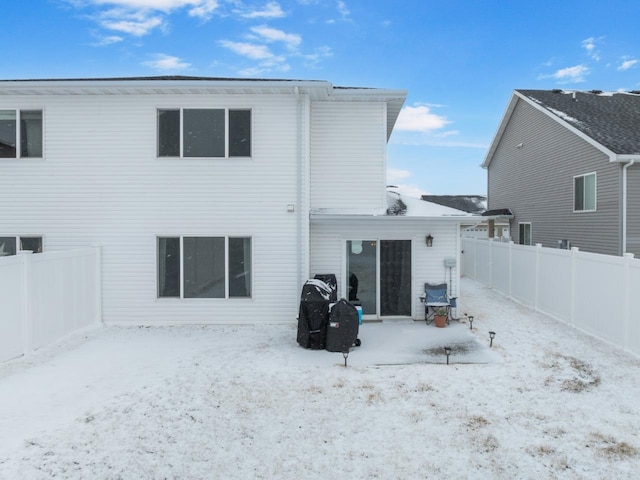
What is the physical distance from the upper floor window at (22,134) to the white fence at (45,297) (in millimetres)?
2836

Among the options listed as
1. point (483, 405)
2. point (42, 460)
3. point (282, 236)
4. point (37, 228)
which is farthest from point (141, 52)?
point (483, 405)

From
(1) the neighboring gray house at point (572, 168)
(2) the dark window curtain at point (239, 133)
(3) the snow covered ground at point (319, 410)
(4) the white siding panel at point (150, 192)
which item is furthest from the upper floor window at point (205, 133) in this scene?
(1) the neighboring gray house at point (572, 168)

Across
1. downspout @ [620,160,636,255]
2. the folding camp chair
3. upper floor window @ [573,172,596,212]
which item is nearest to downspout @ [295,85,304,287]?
the folding camp chair

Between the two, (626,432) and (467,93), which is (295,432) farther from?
(467,93)

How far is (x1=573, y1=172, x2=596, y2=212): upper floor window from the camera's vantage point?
42.3ft

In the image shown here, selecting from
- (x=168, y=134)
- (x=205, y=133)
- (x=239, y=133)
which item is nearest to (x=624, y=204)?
(x=239, y=133)

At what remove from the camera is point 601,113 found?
49.0 ft

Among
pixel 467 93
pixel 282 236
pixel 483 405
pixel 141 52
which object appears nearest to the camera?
pixel 483 405

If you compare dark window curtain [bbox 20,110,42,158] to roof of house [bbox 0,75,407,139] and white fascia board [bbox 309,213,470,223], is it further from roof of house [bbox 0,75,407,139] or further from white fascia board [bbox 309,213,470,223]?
white fascia board [bbox 309,213,470,223]

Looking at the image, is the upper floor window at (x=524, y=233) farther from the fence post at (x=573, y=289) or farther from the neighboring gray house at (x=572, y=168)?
the fence post at (x=573, y=289)

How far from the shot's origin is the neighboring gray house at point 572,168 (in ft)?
38.3

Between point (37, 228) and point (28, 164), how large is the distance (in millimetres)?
1486

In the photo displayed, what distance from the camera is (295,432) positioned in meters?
4.47

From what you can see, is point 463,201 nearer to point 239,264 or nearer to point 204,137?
point 239,264
